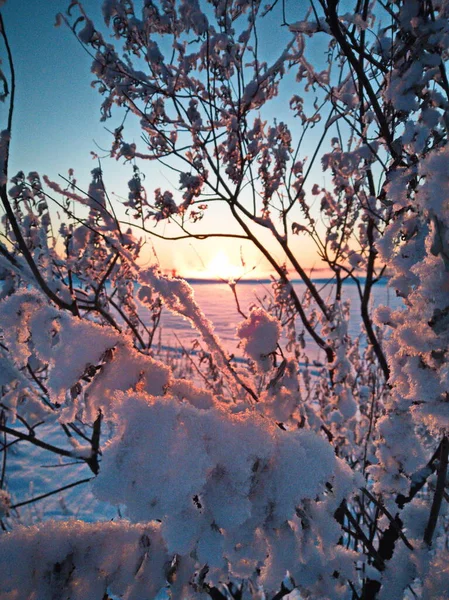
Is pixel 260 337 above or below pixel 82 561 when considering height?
above

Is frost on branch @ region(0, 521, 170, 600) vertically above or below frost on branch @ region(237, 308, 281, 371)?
below

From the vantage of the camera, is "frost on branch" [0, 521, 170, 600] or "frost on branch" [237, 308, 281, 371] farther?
"frost on branch" [237, 308, 281, 371]

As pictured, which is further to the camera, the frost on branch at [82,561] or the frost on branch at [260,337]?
the frost on branch at [260,337]

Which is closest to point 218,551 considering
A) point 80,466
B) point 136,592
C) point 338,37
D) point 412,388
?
point 136,592

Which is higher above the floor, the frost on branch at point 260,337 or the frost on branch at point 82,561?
the frost on branch at point 260,337

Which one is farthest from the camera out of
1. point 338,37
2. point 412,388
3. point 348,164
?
point 348,164

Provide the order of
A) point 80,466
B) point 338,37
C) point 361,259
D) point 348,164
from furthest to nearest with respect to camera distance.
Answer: point 80,466 < point 361,259 < point 348,164 < point 338,37

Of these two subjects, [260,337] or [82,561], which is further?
[260,337]

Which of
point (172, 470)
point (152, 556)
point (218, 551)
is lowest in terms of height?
point (152, 556)

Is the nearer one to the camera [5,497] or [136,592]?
[136,592]

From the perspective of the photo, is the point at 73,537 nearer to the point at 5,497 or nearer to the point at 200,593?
the point at 200,593

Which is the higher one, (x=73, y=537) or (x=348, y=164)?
(x=348, y=164)

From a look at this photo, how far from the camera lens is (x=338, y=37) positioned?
4.25ft

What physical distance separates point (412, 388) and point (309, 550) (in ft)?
1.64
